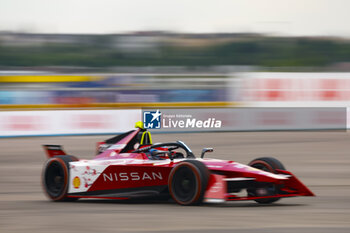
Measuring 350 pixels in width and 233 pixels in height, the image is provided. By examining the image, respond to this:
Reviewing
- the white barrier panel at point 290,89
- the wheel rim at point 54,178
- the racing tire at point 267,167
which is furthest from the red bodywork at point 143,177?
the white barrier panel at point 290,89

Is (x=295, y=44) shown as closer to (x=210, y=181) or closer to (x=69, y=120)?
(x=69, y=120)

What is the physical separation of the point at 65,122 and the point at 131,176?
16422mm

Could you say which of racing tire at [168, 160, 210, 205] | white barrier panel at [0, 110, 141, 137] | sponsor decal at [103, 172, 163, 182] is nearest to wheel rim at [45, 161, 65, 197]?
sponsor decal at [103, 172, 163, 182]

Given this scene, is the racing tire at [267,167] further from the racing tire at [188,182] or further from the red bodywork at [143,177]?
the racing tire at [188,182]

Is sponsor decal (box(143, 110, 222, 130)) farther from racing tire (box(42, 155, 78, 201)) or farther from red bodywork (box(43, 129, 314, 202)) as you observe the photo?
red bodywork (box(43, 129, 314, 202))

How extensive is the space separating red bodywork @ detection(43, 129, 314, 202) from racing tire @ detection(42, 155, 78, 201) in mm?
114

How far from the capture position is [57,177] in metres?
10.8

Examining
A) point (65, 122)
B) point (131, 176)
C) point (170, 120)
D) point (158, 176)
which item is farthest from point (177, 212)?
point (170, 120)

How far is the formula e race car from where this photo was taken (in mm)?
8781

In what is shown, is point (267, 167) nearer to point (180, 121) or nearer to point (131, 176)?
point (131, 176)

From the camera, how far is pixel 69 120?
84.4ft

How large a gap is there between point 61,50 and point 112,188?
42.4 meters

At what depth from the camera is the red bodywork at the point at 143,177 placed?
8.92 meters

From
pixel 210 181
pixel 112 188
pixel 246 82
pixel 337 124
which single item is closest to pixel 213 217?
pixel 210 181
